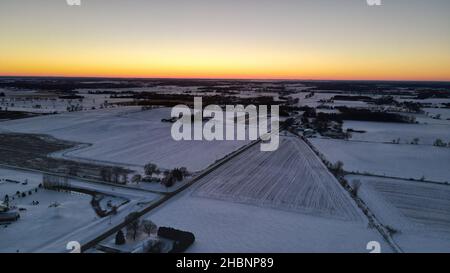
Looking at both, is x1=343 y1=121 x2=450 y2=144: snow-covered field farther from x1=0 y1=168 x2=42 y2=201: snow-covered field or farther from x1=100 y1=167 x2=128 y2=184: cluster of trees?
x1=0 y1=168 x2=42 y2=201: snow-covered field

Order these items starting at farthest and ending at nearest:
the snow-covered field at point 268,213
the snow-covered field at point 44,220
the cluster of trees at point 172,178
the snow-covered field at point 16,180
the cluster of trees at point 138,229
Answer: the cluster of trees at point 172,178 < the snow-covered field at point 16,180 < the cluster of trees at point 138,229 < the snow-covered field at point 268,213 < the snow-covered field at point 44,220

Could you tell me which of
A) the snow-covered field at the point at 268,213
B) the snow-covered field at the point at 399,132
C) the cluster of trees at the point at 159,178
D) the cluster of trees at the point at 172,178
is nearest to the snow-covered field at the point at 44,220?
the cluster of trees at the point at 159,178

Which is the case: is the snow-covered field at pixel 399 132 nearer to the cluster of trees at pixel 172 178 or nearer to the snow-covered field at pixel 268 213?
the snow-covered field at pixel 268 213

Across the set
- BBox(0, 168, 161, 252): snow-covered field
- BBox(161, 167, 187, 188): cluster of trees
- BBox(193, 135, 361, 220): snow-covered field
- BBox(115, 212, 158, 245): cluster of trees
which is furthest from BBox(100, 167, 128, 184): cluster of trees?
BBox(115, 212, 158, 245): cluster of trees

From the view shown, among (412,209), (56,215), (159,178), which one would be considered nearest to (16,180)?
(56,215)

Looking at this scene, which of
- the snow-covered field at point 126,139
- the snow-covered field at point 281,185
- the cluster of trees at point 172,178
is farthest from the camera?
the snow-covered field at point 126,139

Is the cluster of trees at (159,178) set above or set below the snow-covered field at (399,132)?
below
